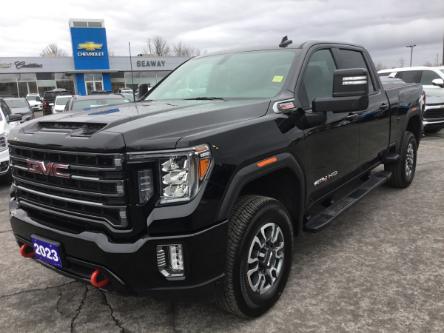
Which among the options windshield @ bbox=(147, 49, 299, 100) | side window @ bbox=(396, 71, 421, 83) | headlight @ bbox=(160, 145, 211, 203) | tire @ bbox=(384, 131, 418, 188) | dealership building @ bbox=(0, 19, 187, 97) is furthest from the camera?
dealership building @ bbox=(0, 19, 187, 97)

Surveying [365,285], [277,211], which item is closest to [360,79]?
[277,211]

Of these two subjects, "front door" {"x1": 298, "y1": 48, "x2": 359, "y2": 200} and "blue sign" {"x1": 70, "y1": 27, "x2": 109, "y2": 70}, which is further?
"blue sign" {"x1": 70, "y1": 27, "x2": 109, "y2": 70}

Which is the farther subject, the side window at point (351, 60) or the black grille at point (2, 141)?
the black grille at point (2, 141)

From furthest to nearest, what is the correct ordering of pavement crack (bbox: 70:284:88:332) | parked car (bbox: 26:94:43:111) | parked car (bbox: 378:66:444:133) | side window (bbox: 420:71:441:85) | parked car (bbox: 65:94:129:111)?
parked car (bbox: 26:94:43:111) → side window (bbox: 420:71:441:85) → parked car (bbox: 378:66:444:133) → parked car (bbox: 65:94:129:111) → pavement crack (bbox: 70:284:88:332)

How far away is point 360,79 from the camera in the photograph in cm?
301

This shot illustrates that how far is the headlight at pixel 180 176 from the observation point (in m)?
2.25

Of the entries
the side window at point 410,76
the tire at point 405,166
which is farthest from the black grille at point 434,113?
the tire at point 405,166

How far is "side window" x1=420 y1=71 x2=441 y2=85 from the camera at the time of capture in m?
11.6

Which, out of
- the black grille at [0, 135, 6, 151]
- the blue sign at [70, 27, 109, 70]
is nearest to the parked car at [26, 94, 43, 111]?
the blue sign at [70, 27, 109, 70]

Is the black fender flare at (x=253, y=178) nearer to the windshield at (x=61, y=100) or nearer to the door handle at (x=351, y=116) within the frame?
the door handle at (x=351, y=116)

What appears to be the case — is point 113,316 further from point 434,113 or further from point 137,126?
point 434,113

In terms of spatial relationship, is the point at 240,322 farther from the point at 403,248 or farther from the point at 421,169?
the point at 421,169

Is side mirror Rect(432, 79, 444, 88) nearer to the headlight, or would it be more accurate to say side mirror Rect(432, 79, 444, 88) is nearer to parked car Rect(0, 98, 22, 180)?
parked car Rect(0, 98, 22, 180)

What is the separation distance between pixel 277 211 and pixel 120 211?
1084 millimetres
